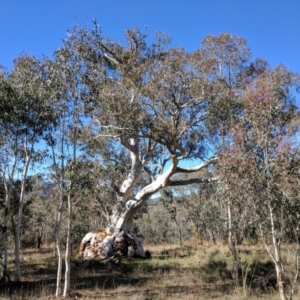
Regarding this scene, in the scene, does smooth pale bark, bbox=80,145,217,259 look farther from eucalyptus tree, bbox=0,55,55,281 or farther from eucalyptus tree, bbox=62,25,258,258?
eucalyptus tree, bbox=0,55,55,281

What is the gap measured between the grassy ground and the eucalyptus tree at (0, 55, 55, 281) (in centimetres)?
184

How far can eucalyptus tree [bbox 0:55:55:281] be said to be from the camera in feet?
30.7

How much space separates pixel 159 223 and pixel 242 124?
41.5 meters

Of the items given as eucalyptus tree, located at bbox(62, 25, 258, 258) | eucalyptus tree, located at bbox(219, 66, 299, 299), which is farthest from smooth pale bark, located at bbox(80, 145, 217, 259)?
eucalyptus tree, located at bbox(219, 66, 299, 299)

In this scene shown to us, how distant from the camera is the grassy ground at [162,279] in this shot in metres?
8.52

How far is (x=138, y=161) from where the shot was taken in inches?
650

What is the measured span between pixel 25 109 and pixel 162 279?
6.29 meters

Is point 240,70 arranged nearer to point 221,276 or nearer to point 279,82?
point 279,82

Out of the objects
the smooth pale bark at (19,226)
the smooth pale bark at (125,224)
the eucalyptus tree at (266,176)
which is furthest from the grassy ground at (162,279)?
the eucalyptus tree at (266,176)

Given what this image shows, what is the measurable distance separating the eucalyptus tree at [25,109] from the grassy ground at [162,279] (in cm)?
184

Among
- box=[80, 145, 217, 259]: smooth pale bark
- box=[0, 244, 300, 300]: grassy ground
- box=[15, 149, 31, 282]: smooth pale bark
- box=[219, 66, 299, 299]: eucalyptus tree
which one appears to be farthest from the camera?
box=[80, 145, 217, 259]: smooth pale bark

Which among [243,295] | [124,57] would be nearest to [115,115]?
[124,57]

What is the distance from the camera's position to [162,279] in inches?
431

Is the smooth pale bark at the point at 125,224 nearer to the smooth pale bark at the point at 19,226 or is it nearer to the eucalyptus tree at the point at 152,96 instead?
the eucalyptus tree at the point at 152,96
